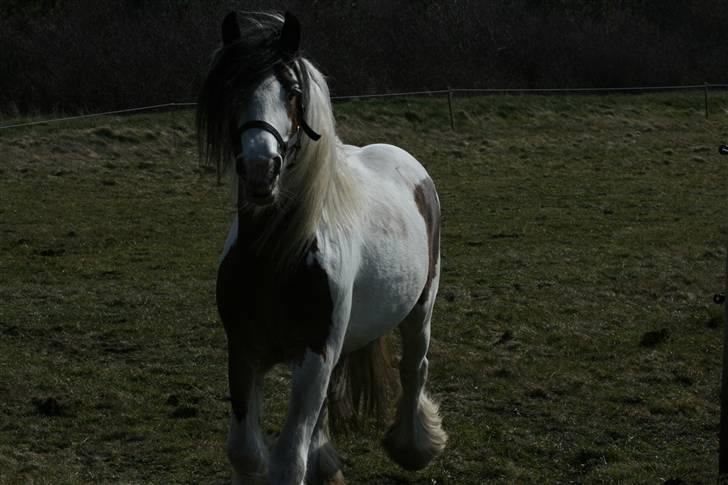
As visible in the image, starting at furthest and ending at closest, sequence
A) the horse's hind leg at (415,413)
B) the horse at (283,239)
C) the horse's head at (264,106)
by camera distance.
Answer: the horse's hind leg at (415,413), the horse at (283,239), the horse's head at (264,106)

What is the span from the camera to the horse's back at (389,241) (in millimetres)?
4539

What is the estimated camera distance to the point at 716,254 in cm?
1126

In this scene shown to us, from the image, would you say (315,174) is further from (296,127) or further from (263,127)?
(263,127)

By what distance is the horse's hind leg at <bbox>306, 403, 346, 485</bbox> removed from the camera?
4742mm

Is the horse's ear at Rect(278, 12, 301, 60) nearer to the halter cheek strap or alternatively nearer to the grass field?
the halter cheek strap

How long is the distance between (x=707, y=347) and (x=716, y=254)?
3.70m

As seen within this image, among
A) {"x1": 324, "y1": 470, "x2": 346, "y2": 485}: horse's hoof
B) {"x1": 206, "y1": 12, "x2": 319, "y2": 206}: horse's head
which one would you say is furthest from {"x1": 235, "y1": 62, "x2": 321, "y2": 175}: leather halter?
{"x1": 324, "y1": 470, "x2": 346, "y2": 485}: horse's hoof

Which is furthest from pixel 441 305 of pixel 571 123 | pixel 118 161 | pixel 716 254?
pixel 571 123

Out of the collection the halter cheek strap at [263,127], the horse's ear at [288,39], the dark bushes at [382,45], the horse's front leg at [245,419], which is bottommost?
the dark bushes at [382,45]

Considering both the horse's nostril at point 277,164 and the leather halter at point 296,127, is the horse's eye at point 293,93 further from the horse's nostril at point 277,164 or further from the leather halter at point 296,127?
the horse's nostril at point 277,164

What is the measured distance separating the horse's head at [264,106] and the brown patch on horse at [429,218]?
5.24 feet

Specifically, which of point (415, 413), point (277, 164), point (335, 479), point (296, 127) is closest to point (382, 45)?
point (415, 413)

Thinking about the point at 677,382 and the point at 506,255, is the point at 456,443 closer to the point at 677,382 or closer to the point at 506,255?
the point at 677,382

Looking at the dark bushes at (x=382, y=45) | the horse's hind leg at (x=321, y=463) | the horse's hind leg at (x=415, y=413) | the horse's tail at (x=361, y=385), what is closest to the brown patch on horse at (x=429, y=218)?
the horse's hind leg at (x=415, y=413)
